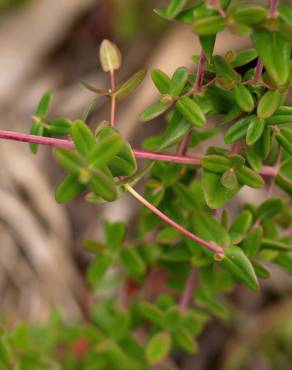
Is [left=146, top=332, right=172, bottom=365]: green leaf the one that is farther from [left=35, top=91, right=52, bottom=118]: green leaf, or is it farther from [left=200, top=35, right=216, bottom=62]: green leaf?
[left=200, top=35, right=216, bottom=62]: green leaf

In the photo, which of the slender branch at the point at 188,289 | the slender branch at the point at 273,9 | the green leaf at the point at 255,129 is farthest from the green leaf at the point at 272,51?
the slender branch at the point at 188,289

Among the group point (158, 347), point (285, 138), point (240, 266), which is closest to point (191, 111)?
point (285, 138)

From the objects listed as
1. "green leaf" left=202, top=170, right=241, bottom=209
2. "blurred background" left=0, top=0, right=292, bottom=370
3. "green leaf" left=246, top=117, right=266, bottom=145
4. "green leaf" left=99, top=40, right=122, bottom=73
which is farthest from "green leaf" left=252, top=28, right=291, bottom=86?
"blurred background" left=0, top=0, right=292, bottom=370

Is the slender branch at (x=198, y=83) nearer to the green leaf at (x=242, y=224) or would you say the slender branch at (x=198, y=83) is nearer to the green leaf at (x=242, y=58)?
the green leaf at (x=242, y=58)

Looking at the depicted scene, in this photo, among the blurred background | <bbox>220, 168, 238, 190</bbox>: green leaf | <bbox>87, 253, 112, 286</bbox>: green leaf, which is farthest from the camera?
the blurred background

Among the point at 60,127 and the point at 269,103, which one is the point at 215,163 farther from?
the point at 60,127

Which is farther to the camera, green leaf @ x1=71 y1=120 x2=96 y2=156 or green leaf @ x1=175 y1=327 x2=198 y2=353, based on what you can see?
green leaf @ x1=175 y1=327 x2=198 y2=353

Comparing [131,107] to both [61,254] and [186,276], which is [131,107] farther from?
[186,276]
